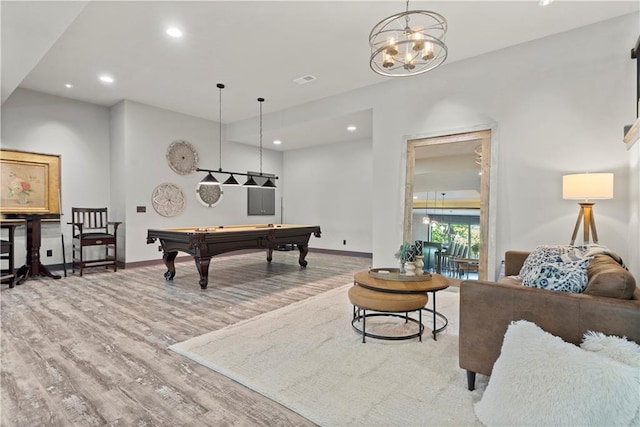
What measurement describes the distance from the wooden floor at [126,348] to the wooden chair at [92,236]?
19.1 inches

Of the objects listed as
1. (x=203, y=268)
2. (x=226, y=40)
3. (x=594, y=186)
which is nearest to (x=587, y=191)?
(x=594, y=186)

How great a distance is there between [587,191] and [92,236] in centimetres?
694

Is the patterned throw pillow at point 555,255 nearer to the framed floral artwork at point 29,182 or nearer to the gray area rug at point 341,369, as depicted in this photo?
the gray area rug at point 341,369

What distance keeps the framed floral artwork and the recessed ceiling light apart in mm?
3648

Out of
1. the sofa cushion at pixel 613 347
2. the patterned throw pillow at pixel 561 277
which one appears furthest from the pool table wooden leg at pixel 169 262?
the sofa cushion at pixel 613 347

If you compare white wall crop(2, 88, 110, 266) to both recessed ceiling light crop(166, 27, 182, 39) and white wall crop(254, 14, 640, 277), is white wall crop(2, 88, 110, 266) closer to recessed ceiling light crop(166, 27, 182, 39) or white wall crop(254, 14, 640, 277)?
recessed ceiling light crop(166, 27, 182, 39)

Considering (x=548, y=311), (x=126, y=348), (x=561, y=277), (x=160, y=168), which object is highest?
(x=160, y=168)

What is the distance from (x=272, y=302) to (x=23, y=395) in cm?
225

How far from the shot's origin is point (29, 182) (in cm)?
537

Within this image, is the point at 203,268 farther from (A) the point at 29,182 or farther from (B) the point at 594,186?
(B) the point at 594,186

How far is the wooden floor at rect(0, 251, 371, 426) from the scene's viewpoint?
1.75 meters

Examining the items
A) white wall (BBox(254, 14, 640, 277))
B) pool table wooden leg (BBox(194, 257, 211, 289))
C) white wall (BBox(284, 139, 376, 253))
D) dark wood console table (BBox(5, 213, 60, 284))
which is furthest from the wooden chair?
white wall (BBox(254, 14, 640, 277))

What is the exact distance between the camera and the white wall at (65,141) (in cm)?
526

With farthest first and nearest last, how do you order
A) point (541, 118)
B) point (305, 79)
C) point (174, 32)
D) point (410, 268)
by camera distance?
point (305, 79) < point (541, 118) < point (174, 32) < point (410, 268)
